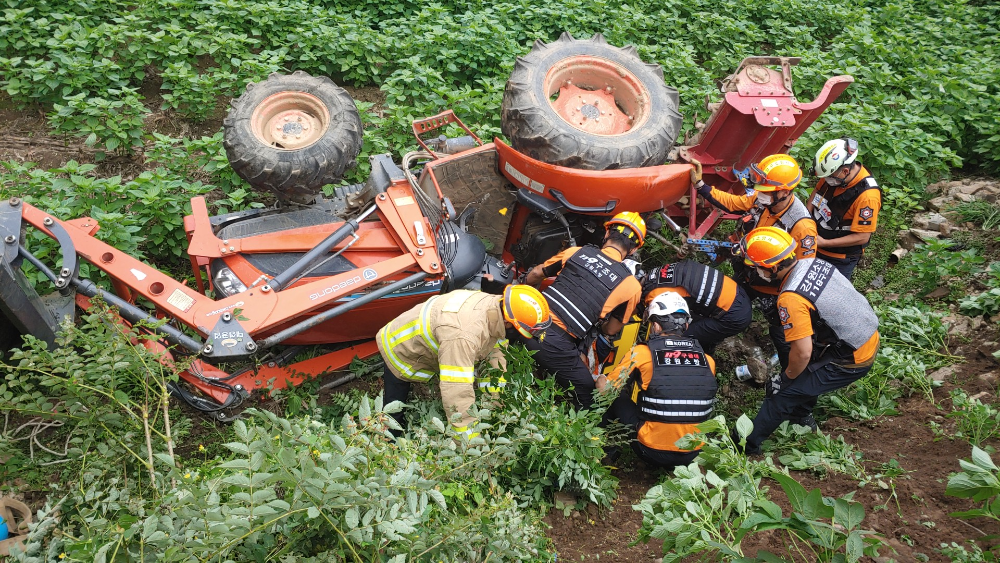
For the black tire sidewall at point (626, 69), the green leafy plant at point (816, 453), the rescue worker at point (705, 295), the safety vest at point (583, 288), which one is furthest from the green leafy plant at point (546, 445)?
the black tire sidewall at point (626, 69)

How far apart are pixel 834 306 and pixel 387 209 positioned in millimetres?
2765

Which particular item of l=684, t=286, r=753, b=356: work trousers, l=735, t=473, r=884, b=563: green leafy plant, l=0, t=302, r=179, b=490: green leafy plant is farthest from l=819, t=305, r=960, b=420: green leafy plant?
l=0, t=302, r=179, b=490: green leafy plant

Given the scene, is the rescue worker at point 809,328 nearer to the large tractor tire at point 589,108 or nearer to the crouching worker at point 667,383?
the crouching worker at point 667,383

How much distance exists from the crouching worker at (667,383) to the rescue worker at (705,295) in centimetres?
30

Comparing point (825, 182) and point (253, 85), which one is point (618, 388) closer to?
point (825, 182)

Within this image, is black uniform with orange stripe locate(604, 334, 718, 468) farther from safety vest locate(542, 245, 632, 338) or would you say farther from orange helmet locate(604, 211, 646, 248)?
orange helmet locate(604, 211, 646, 248)

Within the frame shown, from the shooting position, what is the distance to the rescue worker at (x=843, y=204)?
492cm

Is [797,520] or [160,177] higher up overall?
[797,520]

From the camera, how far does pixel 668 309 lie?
13.5ft

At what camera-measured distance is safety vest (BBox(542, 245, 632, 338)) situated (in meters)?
3.92

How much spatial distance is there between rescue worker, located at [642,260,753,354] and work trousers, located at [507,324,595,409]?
0.74 metres

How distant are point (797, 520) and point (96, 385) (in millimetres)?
2741

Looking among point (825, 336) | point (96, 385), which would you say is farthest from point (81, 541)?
point (825, 336)

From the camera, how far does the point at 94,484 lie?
265cm
